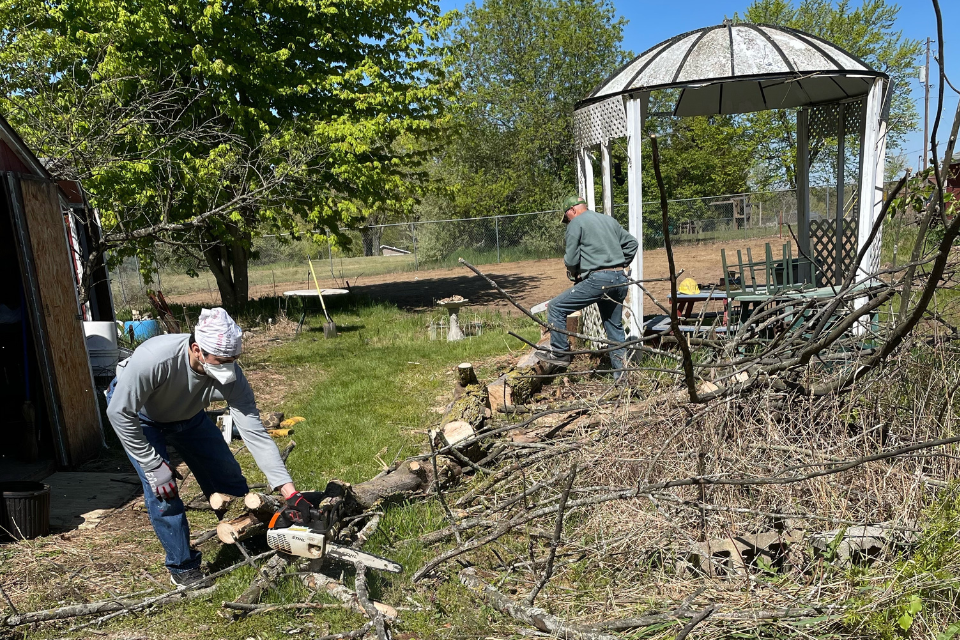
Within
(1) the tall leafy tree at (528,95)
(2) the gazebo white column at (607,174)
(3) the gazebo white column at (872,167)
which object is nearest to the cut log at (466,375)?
(2) the gazebo white column at (607,174)

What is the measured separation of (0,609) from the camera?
358 cm

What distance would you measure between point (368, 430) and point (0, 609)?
10.1ft

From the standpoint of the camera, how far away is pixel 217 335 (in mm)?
3393

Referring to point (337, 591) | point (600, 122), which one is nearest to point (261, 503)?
point (337, 591)

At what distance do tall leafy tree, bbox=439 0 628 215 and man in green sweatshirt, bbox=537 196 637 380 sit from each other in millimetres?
24948

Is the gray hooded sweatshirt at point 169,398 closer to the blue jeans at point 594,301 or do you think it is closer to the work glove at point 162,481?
the work glove at point 162,481

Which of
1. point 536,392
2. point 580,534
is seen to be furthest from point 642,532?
point 536,392

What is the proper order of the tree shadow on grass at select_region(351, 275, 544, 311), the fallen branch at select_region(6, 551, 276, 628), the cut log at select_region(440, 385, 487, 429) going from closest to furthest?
the fallen branch at select_region(6, 551, 276, 628)
the cut log at select_region(440, 385, 487, 429)
the tree shadow on grass at select_region(351, 275, 544, 311)

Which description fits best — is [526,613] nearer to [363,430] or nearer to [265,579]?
[265,579]

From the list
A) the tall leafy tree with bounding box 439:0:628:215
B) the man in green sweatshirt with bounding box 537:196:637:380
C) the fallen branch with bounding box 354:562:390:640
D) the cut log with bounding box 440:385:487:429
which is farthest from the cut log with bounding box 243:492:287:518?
the tall leafy tree with bounding box 439:0:628:215

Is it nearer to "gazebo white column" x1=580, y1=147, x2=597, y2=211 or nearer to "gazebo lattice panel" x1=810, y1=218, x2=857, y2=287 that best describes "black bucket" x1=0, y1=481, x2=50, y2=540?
"gazebo white column" x1=580, y1=147, x2=597, y2=211

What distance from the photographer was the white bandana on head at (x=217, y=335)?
3.39 m

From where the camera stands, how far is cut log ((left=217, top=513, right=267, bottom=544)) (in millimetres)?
3746

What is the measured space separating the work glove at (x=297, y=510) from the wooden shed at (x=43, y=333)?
3355mm
